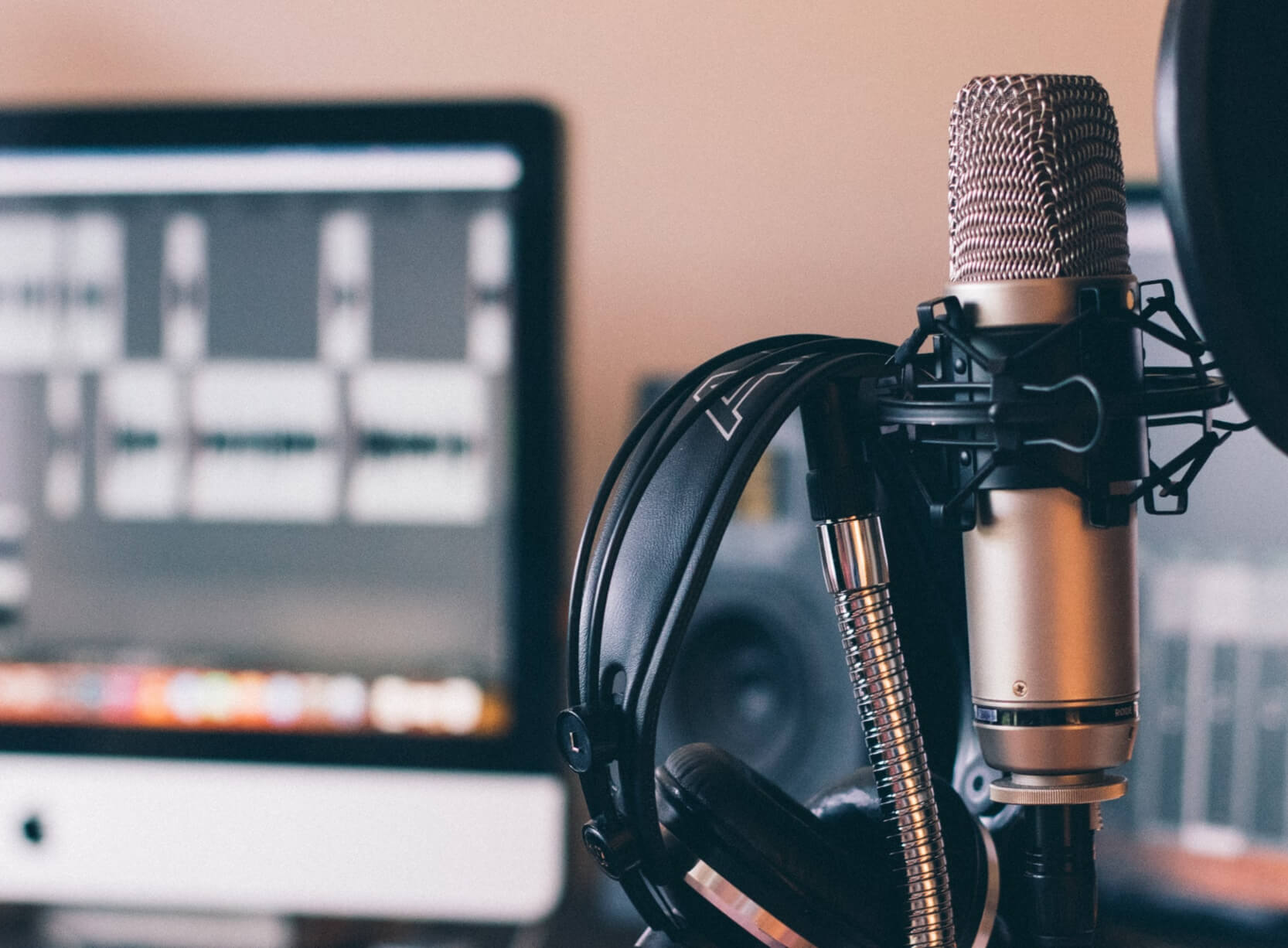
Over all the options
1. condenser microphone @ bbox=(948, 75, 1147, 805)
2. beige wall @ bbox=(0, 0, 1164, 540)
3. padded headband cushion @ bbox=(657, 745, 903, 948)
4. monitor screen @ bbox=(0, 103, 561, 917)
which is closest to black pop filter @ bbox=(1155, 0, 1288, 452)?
condenser microphone @ bbox=(948, 75, 1147, 805)

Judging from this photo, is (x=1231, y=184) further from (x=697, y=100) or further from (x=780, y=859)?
(x=697, y=100)

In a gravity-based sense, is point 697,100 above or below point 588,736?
above

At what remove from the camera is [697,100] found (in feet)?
3.07

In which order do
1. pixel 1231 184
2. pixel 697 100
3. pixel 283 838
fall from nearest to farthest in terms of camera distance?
1. pixel 1231 184
2. pixel 283 838
3. pixel 697 100

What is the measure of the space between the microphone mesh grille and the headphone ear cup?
5.4 inches

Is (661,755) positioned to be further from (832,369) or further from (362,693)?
(832,369)

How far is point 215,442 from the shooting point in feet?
2.49

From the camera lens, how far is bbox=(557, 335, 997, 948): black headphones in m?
0.27

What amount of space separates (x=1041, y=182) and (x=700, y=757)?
0.55ft

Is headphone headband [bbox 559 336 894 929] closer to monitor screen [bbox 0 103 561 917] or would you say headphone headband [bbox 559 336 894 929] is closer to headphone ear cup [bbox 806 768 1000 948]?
headphone ear cup [bbox 806 768 1000 948]

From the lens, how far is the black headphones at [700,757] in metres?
0.27

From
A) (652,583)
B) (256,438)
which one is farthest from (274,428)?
(652,583)

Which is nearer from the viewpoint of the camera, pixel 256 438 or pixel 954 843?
pixel 954 843

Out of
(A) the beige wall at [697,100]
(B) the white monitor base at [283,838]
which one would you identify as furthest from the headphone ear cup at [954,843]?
(A) the beige wall at [697,100]
